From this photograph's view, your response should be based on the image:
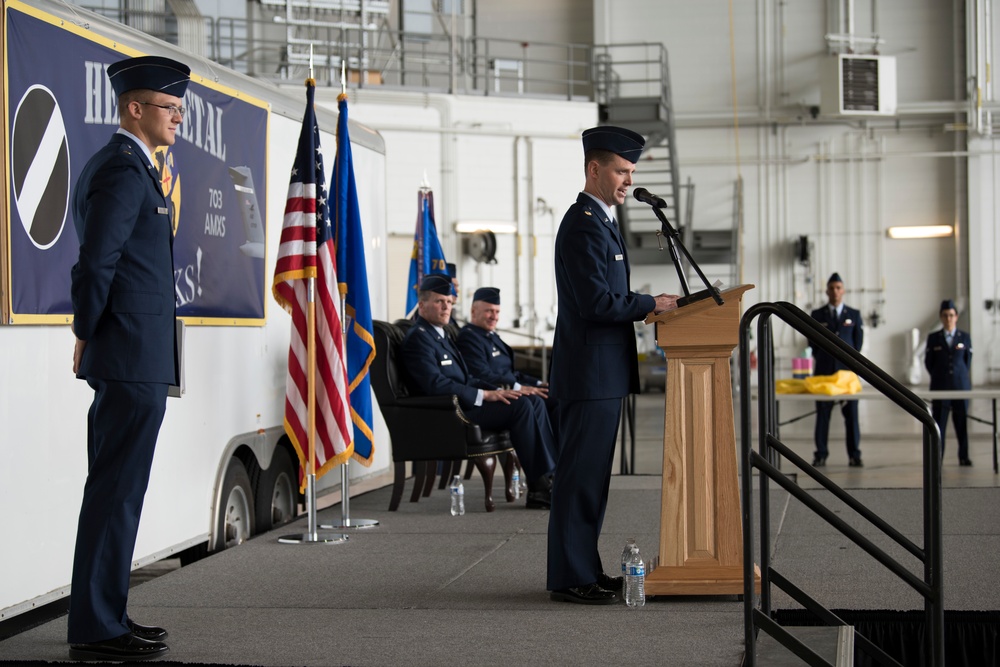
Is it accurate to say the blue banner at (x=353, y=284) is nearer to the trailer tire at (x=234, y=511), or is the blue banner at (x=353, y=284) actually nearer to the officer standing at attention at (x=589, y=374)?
the trailer tire at (x=234, y=511)

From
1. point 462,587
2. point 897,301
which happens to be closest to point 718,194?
point 897,301

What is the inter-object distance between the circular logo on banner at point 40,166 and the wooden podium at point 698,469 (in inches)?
89.4

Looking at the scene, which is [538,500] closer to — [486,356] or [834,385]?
[486,356]

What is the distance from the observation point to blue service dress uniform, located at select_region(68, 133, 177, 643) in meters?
3.29

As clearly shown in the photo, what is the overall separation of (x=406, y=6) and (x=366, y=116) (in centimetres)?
241

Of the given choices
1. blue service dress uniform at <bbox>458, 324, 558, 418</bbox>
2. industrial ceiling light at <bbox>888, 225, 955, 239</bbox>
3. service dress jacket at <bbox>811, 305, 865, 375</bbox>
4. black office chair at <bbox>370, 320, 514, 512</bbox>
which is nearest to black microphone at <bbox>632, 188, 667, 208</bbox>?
black office chair at <bbox>370, 320, 514, 512</bbox>

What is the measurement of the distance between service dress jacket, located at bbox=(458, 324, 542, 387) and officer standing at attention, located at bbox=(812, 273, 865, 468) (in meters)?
3.33

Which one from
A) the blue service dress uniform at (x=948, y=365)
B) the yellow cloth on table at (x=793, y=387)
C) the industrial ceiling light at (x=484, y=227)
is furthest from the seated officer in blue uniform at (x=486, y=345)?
the industrial ceiling light at (x=484, y=227)

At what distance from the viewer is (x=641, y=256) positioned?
2020 centimetres

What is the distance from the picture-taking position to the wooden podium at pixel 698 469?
13.7ft

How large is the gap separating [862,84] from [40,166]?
1770 centimetres

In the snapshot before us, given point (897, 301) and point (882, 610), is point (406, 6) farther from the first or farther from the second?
point (882, 610)

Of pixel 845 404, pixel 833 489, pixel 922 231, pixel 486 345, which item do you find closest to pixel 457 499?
pixel 486 345

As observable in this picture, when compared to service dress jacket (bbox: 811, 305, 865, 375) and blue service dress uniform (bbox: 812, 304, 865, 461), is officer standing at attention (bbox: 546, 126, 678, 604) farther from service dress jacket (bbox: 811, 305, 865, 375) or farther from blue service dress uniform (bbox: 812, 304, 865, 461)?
service dress jacket (bbox: 811, 305, 865, 375)
